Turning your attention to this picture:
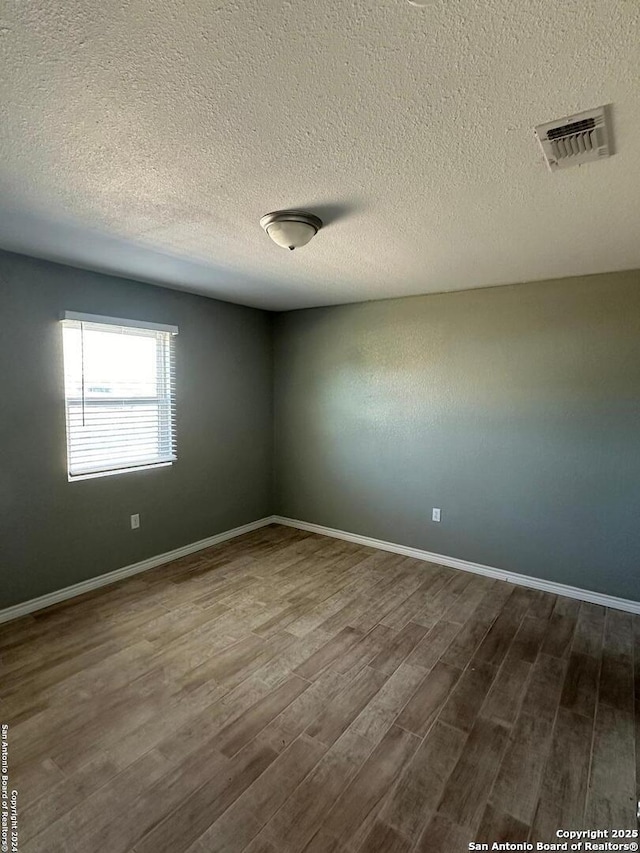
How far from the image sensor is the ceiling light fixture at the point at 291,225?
197 cm

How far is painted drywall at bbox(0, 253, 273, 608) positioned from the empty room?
26 mm

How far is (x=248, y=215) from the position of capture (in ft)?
6.60

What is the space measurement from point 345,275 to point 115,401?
2031 millimetres

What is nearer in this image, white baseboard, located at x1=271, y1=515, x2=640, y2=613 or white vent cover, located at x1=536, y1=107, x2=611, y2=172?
white vent cover, located at x1=536, y1=107, x2=611, y2=172

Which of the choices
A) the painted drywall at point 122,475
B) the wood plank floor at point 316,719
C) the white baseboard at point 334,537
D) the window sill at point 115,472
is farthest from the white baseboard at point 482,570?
the window sill at point 115,472

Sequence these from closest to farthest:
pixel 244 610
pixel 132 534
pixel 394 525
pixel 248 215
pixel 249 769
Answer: pixel 249 769 → pixel 248 215 → pixel 244 610 → pixel 132 534 → pixel 394 525

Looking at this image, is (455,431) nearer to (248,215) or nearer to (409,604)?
(409,604)

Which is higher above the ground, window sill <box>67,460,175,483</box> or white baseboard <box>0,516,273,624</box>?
window sill <box>67,460,175,483</box>

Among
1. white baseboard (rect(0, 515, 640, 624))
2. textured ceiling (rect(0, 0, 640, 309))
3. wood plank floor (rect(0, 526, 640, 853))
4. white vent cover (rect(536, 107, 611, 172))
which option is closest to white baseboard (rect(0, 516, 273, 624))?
white baseboard (rect(0, 515, 640, 624))

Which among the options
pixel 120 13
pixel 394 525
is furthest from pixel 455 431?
pixel 120 13

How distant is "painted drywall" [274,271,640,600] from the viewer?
9.75 feet

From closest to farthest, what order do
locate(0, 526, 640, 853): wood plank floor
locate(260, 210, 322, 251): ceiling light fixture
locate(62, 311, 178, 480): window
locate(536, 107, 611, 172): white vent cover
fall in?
1. locate(536, 107, 611, 172): white vent cover
2. locate(0, 526, 640, 853): wood plank floor
3. locate(260, 210, 322, 251): ceiling light fixture
4. locate(62, 311, 178, 480): window

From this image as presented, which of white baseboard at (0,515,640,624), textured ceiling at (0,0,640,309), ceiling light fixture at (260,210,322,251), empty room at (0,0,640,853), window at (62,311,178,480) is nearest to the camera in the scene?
textured ceiling at (0,0,640,309)

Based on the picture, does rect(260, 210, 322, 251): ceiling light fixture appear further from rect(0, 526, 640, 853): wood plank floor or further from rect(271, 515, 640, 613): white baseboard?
rect(271, 515, 640, 613): white baseboard
